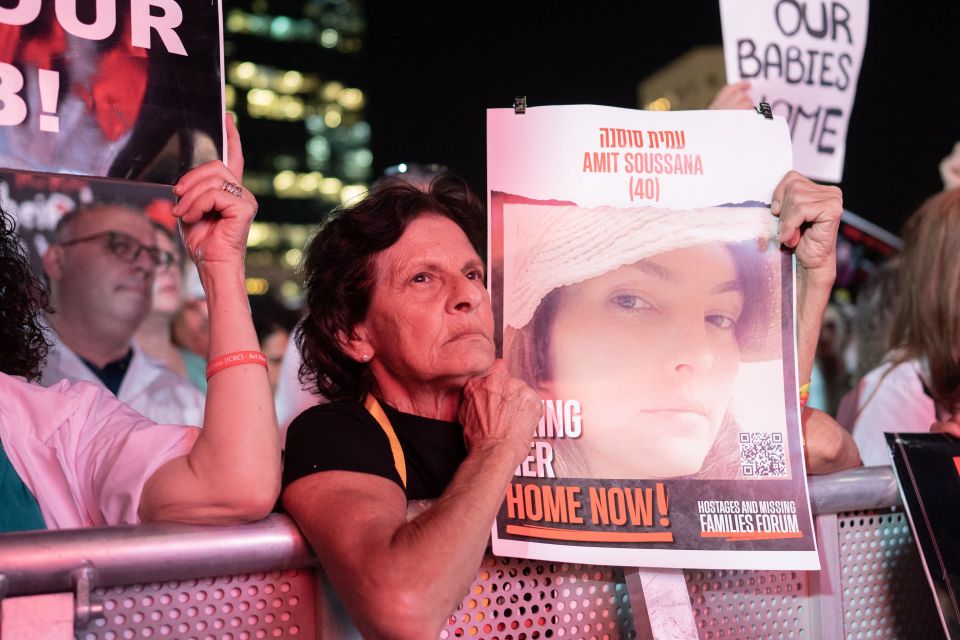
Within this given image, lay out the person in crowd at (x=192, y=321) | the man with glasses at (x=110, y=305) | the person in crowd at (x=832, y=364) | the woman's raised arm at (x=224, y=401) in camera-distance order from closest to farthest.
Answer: the woman's raised arm at (x=224, y=401) < the man with glasses at (x=110, y=305) < the person in crowd at (x=192, y=321) < the person in crowd at (x=832, y=364)

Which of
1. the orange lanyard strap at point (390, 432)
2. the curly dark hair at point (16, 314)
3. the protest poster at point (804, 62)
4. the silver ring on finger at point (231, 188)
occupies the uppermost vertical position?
the protest poster at point (804, 62)

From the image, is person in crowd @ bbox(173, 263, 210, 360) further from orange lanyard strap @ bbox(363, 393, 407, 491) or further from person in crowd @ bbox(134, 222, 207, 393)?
orange lanyard strap @ bbox(363, 393, 407, 491)

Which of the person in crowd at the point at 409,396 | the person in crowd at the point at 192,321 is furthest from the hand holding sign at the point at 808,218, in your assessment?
the person in crowd at the point at 192,321

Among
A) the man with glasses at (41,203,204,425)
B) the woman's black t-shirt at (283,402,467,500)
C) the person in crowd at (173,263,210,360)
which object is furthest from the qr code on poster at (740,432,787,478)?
the person in crowd at (173,263,210,360)

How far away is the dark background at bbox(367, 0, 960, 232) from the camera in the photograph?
4867mm

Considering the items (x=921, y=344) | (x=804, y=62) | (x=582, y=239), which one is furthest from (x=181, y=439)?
(x=804, y=62)

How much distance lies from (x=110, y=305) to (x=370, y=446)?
7.56ft

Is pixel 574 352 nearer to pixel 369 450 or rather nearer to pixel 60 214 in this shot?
pixel 369 450

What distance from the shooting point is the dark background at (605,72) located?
4.87 m

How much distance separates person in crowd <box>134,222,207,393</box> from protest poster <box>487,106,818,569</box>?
8.00ft

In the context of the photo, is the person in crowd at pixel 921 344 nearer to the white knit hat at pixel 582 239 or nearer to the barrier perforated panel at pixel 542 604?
the white knit hat at pixel 582 239

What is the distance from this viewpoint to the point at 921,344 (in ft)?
7.33

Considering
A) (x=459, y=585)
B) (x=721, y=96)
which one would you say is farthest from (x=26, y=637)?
(x=721, y=96)

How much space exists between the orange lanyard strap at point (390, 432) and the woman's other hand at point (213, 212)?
1.00 ft
